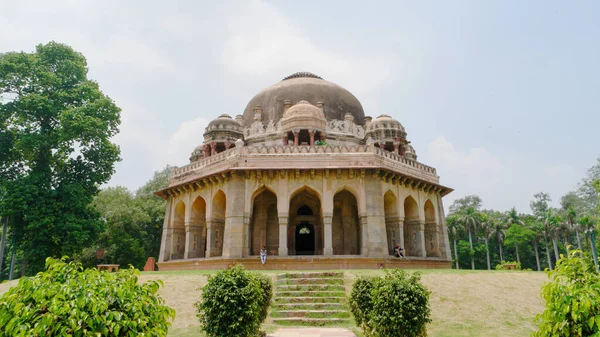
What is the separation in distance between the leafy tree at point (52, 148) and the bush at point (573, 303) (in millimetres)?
19092

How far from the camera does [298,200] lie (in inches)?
789

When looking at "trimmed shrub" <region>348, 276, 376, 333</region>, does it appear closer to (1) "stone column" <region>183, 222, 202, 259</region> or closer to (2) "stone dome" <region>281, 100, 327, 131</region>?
(2) "stone dome" <region>281, 100, 327, 131</region>

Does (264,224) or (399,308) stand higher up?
(264,224)

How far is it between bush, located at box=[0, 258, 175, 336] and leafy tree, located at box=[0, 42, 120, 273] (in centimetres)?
1699

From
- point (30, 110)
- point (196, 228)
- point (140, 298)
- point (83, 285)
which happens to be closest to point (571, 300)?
point (140, 298)

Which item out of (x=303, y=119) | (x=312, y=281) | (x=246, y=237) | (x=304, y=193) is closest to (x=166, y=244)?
(x=246, y=237)

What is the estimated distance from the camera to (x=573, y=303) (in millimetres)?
3217

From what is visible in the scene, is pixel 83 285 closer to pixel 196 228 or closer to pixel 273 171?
pixel 273 171

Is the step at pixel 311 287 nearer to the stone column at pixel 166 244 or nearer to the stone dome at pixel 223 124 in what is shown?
the stone column at pixel 166 244

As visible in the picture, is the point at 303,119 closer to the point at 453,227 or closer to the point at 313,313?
the point at 313,313

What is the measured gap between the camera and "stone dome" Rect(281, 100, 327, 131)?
1973cm

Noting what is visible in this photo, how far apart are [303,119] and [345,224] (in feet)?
17.9

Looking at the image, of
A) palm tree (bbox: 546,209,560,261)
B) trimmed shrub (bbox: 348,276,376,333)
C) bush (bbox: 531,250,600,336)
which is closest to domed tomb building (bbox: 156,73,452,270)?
trimmed shrub (bbox: 348,276,376,333)

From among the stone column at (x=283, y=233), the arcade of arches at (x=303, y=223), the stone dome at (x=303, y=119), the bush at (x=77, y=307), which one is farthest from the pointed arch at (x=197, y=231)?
the bush at (x=77, y=307)
